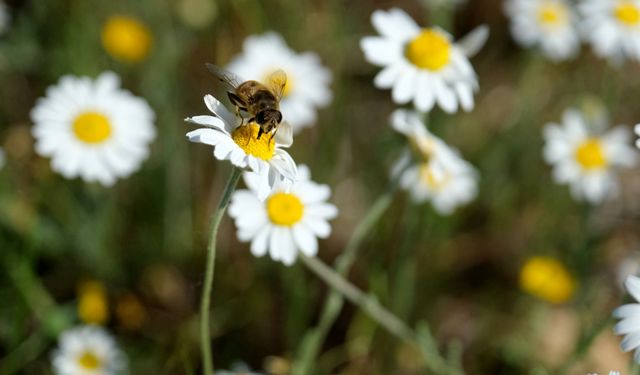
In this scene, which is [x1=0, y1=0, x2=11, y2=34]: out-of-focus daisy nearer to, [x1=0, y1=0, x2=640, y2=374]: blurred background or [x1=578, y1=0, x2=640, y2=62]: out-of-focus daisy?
[x1=0, y1=0, x2=640, y2=374]: blurred background

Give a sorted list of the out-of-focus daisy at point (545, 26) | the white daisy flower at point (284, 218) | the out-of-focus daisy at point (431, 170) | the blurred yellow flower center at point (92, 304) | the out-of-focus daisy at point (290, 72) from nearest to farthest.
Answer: the white daisy flower at point (284, 218), the out-of-focus daisy at point (431, 170), the blurred yellow flower center at point (92, 304), the out-of-focus daisy at point (290, 72), the out-of-focus daisy at point (545, 26)

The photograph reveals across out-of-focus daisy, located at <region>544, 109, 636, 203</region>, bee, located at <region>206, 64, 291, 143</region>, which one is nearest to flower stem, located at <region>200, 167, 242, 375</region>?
bee, located at <region>206, 64, 291, 143</region>

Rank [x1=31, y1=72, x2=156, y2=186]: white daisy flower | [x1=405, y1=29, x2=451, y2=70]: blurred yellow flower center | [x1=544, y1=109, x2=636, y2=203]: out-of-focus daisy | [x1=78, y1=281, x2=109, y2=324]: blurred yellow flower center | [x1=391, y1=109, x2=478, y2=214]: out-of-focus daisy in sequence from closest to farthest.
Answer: [x1=391, y1=109, x2=478, y2=214]: out-of-focus daisy, [x1=405, y1=29, x2=451, y2=70]: blurred yellow flower center, [x1=31, y1=72, x2=156, y2=186]: white daisy flower, [x1=78, y1=281, x2=109, y2=324]: blurred yellow flower center, [x1=544, y1=109, x2=636, y2=203]: out-of-focus daisy

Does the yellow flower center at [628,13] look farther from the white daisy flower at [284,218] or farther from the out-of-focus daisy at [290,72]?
the white daisy flower at [284,218]

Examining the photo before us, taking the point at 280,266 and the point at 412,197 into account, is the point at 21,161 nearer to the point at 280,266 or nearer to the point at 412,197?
the point at 280,266

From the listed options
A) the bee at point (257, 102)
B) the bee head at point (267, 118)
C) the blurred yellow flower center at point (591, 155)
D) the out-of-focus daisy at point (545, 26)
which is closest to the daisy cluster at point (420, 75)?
the bee at point (257, 102)

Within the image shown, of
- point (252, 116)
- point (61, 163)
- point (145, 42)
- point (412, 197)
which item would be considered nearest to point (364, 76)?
point (145, 42)
